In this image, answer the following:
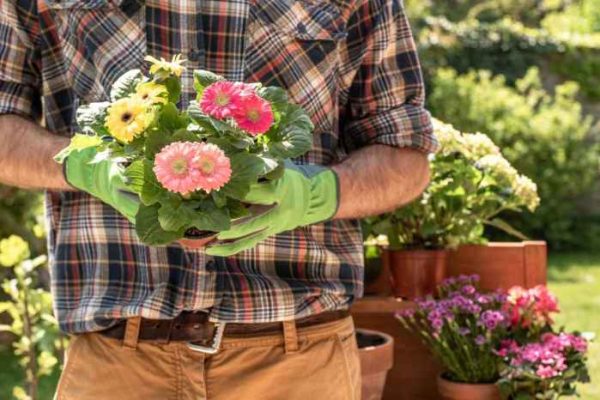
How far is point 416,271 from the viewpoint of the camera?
3.02 meters

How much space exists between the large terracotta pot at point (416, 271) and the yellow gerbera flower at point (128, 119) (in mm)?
1574

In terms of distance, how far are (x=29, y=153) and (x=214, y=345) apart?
0.48 metres

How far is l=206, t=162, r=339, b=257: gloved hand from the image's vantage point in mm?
1674

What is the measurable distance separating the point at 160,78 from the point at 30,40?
19.4 inches

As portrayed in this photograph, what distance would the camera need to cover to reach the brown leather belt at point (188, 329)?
188 centimetres

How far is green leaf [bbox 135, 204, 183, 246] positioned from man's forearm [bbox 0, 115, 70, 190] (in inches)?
14.9

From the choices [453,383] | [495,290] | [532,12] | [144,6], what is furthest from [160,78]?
[532,12]

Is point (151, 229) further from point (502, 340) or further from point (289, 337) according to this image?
point (502, 340)

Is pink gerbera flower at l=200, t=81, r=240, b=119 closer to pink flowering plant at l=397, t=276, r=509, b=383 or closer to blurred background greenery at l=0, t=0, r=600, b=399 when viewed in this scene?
pink flowering plant at l=397, t=276, r=509, b=383

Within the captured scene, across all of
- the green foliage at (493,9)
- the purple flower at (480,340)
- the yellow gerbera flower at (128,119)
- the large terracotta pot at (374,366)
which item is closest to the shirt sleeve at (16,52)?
the yellow gerbera flower at (128,119)

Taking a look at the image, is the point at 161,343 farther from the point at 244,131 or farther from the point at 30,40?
the point at 30,40

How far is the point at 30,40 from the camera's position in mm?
2004

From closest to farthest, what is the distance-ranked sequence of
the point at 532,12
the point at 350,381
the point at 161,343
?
the point at 161,343 → the point at 350,381 → the point at 532,12

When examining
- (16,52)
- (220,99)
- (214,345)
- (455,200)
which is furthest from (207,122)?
(455,200)
